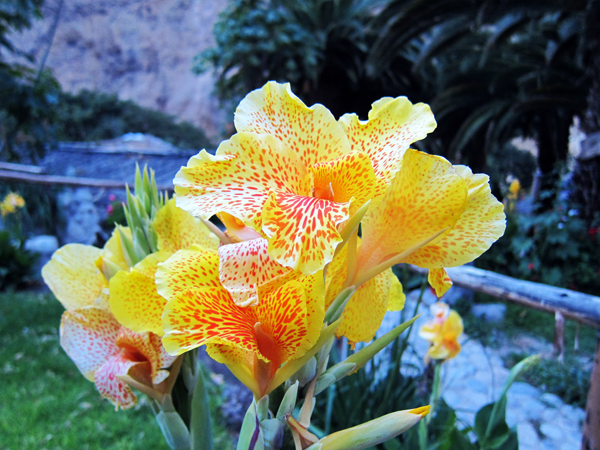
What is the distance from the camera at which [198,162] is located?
13.1 inches

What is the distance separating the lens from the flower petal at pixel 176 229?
0.48 m

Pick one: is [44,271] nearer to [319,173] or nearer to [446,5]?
[319,173]

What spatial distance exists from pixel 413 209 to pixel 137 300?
30 cm

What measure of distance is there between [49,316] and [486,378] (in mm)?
4366

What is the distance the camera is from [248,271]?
0.98 feet

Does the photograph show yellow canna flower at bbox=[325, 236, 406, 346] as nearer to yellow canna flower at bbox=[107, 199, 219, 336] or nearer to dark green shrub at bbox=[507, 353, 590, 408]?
yellow canna flower at bbox=[107, 199, 219, 336]

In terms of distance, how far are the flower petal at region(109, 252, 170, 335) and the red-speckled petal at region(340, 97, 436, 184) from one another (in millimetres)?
254

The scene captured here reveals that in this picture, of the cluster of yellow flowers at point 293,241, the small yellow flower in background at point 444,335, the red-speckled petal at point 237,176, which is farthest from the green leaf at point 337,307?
the small yellow flower in background at point 444,335

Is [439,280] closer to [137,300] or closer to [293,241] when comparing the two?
[293,241]

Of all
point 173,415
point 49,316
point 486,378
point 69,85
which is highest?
point 69,85

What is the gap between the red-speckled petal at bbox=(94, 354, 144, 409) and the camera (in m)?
0.43

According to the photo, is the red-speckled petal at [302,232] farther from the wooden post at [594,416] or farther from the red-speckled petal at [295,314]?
the wooden post at [594,416]

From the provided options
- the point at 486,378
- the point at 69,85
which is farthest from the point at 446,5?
the point at 69,85

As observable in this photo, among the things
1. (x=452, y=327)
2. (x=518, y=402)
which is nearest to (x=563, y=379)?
(x=518, y=402)
